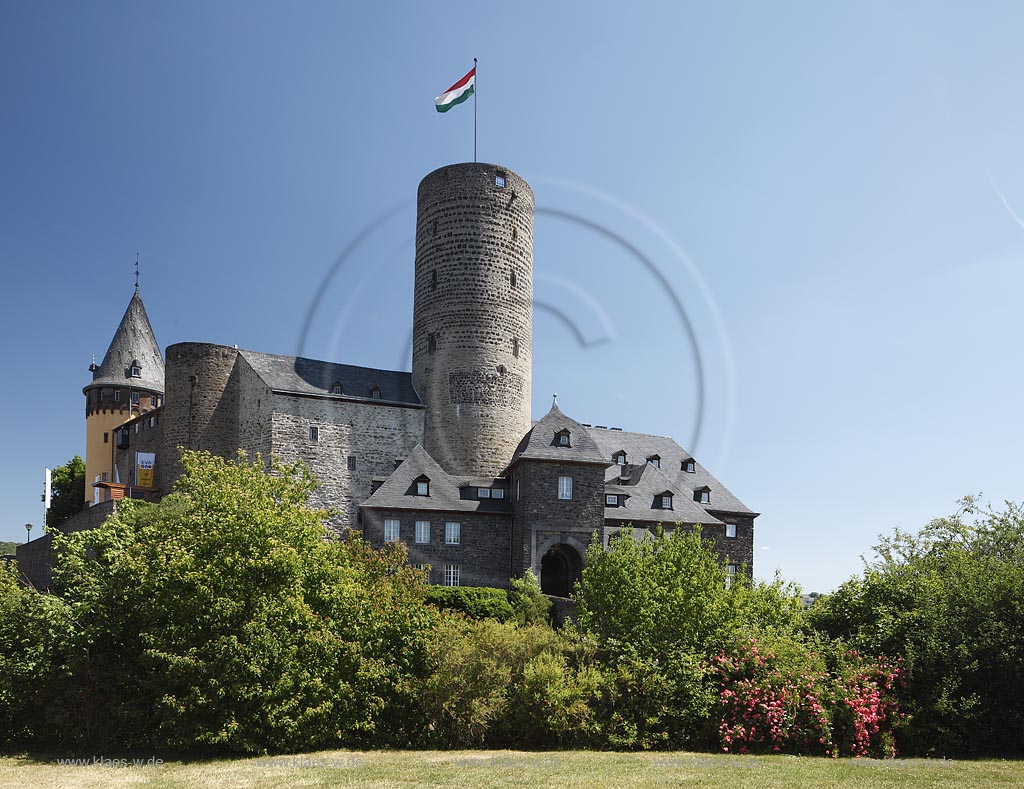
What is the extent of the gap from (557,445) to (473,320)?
10.5 metres

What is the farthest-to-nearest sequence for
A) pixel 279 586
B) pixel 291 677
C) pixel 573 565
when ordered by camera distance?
pixel 573 565, pixel 279 586, pixel 291 677

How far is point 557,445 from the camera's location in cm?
4212

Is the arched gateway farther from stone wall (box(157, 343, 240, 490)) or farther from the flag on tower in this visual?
the flag on tower

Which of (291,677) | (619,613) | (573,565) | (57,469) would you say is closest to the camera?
(291,677)

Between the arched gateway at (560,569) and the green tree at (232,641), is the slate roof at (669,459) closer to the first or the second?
the arched gateway at (560,569)

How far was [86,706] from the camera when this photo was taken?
18.9 m

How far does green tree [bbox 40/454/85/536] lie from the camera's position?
72500mm

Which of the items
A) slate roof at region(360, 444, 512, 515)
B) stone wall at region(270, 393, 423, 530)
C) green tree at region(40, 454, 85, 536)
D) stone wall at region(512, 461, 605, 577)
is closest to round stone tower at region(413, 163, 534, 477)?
stone wall at region(270, 393, 423, 530)

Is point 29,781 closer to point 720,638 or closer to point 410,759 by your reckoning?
point 410,759

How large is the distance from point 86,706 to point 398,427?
30.2 meters

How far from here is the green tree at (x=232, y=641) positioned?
715 inches

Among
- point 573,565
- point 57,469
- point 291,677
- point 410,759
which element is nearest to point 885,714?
point 410,759

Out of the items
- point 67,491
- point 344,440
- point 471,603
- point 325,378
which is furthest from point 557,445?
point 67,491

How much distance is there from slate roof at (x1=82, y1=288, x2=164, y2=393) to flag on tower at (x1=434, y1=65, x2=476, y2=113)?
33.5 m
